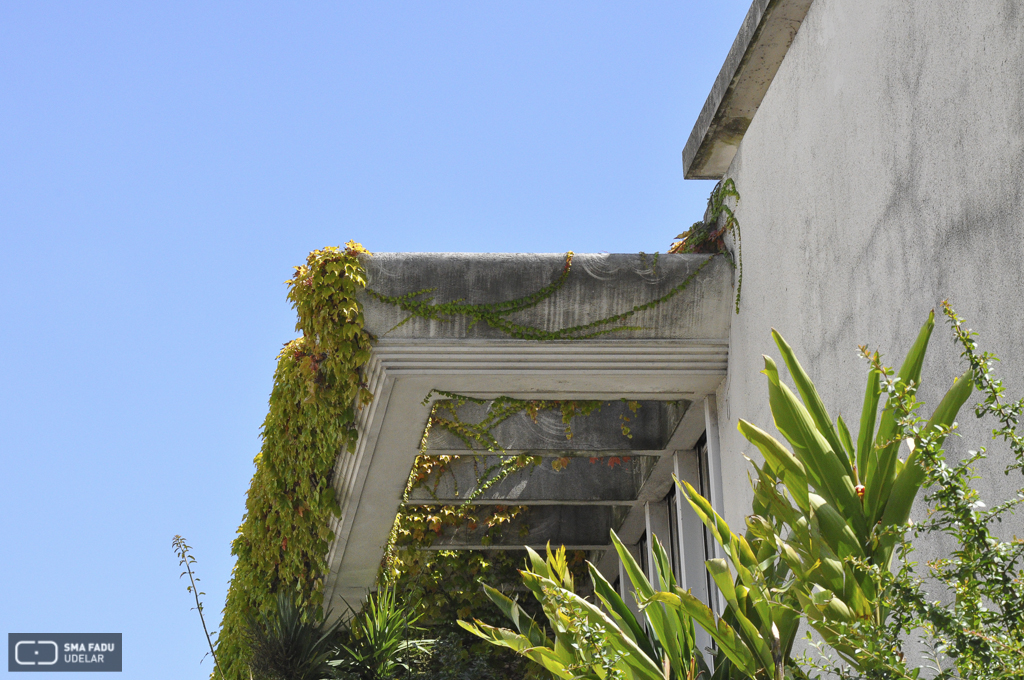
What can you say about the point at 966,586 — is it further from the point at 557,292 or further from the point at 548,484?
the point at 548,484

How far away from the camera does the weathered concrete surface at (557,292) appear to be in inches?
184

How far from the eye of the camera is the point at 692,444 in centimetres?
620

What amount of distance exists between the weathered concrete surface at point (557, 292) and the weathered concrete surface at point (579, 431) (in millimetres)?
1347

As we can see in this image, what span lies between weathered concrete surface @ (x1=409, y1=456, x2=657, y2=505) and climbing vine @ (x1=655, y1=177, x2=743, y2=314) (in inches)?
96.5

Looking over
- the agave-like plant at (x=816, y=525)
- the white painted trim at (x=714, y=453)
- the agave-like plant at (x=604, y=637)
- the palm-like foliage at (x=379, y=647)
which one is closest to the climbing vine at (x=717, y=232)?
the white painted trim at (x=714, y=453)

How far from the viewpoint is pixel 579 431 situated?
247 inches

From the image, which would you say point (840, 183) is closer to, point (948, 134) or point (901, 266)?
point (901, 266)

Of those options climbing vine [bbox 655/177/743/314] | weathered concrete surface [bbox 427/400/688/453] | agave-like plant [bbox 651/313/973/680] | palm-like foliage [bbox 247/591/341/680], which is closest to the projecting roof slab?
climbing vine [bbox 655/177/743/314]

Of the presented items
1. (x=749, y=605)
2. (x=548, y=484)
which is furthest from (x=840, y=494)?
(x=548, y=484)

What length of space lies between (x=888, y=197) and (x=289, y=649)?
13.7 ft

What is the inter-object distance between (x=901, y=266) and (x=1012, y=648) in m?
1.62

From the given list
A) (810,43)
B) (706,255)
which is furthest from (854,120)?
(706,255)

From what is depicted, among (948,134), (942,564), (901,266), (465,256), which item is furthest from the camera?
(465,256)

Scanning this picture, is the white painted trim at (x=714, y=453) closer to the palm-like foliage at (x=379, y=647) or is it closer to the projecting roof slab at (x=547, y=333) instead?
the projecting roof slab at (x=547, y=333)
